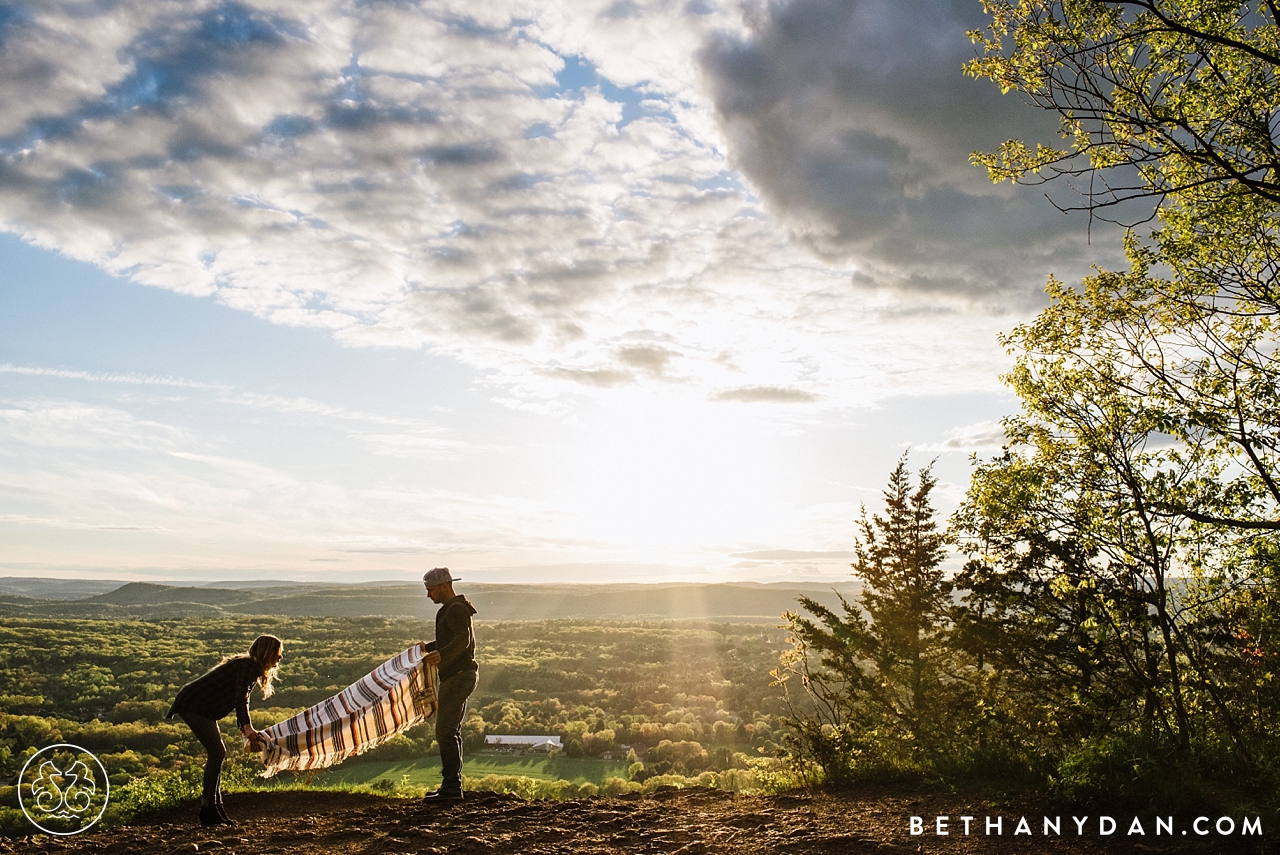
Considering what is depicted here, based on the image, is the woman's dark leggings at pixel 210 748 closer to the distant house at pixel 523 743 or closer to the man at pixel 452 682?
the man at pixel 452 682

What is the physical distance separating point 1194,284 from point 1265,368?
5.18ft

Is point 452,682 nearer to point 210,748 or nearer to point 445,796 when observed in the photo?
point 445,796

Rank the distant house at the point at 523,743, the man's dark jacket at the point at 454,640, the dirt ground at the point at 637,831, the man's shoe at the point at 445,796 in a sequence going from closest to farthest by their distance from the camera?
the dirt ground at the point at 637,831, the man's shoe at the point at 445,796, the man's dark jacket at the point at 454,640, the distant house at the point at 523,743

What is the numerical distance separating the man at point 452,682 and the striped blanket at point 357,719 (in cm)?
30

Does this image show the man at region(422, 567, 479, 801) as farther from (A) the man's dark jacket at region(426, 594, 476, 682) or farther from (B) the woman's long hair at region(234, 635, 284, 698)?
(B) the woman's long hair at region(234, 635, 284, 698)

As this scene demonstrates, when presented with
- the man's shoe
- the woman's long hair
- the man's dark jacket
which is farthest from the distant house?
the woman's long hair

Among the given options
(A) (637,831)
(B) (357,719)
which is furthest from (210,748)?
(A) (637,831)

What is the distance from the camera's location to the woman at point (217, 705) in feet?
22.6

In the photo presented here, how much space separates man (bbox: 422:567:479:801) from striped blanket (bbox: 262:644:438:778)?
0.98 ft

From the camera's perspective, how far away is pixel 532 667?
73438mm

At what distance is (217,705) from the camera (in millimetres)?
7004

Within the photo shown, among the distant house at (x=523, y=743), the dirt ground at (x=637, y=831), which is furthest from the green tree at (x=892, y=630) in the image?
the distant house at (x=523, y=743)

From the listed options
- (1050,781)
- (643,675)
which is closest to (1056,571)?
(1050,781)

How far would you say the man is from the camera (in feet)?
25.1
